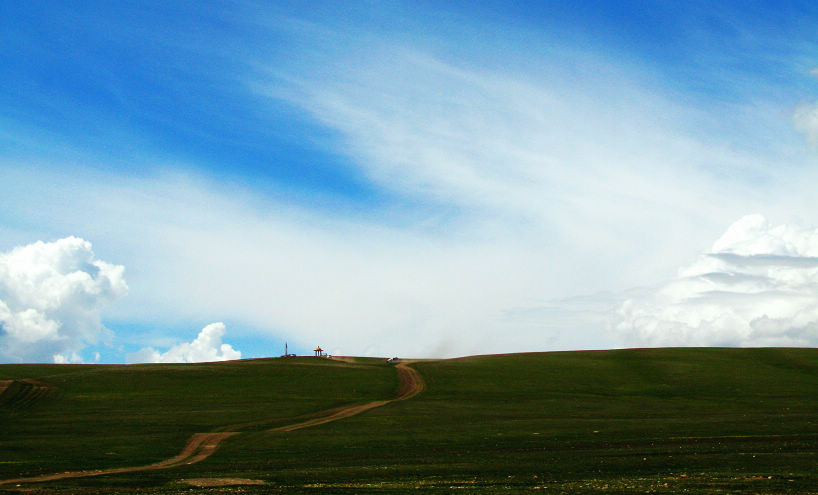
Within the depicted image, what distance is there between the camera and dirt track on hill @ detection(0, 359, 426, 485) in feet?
125

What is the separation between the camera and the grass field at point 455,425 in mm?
33438

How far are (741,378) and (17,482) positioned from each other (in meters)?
85.8

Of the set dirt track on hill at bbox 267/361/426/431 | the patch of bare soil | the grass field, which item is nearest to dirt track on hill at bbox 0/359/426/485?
dirt track on hill at bbox 267/361/426/431

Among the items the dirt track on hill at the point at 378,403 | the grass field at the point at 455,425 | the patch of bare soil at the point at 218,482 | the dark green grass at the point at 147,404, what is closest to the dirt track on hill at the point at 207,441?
the dirt track on hill at the point at 378,403

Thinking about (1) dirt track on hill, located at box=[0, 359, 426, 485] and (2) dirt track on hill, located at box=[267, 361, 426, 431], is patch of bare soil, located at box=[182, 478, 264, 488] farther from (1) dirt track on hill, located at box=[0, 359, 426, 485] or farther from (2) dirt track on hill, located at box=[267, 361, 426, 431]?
(2) dirt track on hill, located at box=[267, 361, 426, 431]

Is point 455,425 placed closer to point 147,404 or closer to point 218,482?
point 218,482

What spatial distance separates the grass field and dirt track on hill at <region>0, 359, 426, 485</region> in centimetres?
112

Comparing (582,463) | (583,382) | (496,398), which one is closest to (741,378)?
(583,382)

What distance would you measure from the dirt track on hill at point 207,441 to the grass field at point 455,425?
44.2 inches

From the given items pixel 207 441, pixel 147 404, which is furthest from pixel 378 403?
pixel 147 404

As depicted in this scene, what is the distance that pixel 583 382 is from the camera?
290 ft

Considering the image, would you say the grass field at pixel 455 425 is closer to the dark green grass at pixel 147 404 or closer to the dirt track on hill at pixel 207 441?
the dark green grass at pixel 147 404

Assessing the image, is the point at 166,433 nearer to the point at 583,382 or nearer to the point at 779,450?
the point at 779,450

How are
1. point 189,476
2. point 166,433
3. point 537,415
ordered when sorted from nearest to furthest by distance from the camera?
point 189,476
point 166,433
point 537,415
